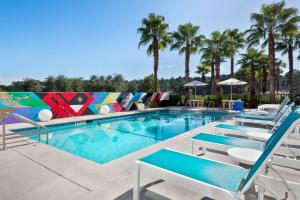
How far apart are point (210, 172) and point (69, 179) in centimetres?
212

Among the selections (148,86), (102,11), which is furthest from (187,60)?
(148,86)

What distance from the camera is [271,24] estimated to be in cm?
1316

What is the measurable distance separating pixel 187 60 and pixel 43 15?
39.8ft

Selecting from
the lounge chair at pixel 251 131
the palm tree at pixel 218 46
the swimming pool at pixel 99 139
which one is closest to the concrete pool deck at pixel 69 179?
the lounge chair at pixel 251 131

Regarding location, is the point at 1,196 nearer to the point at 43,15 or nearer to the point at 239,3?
the point at 239,3

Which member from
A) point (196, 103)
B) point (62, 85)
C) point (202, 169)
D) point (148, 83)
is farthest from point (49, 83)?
point (202, 169)

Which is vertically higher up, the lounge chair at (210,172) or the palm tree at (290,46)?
the palm tree at (290,46)

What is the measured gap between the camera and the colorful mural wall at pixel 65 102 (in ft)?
26.1

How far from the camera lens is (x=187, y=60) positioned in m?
16.9

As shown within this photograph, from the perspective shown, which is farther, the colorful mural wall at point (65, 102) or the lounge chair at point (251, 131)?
the colorful mural wall at point (65, 102)

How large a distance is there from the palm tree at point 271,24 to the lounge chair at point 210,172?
46.2ft

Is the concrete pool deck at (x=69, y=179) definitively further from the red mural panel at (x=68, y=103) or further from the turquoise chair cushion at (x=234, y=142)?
the red mural panel at (x=68, y=103)

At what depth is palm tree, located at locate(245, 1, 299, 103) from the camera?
12.6 meters

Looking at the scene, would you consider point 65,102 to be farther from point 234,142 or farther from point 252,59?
point 252,59
